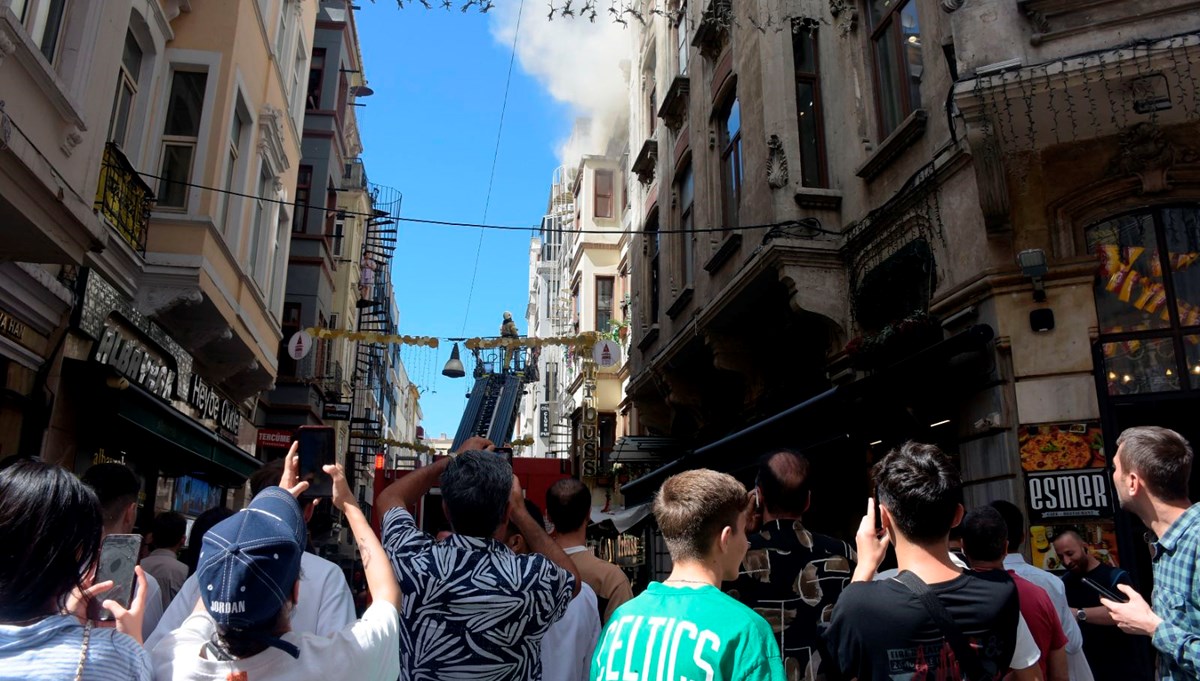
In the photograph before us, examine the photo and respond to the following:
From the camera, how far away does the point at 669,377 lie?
1648 cm

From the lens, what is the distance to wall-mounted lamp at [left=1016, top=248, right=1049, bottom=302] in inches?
286

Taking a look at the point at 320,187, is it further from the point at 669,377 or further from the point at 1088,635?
the point at 1088,635

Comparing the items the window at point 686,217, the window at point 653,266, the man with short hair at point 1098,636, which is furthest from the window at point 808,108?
the window at point 653,266

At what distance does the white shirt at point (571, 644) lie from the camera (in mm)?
3555

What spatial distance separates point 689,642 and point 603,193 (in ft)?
117

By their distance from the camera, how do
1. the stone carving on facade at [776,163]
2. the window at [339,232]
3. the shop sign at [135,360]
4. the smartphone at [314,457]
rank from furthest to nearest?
the window at [339,232] < the stone carving on facade at [776,163] < the shop sign at [135,360] < the smartphone at [314,457]

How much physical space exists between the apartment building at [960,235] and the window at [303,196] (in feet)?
50.9

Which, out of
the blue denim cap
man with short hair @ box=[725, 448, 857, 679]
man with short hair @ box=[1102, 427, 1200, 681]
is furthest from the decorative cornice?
man with short hair @ box=[1102, 427, 1200, 681]

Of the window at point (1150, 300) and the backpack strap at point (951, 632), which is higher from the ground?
the window at point (1150, 300)

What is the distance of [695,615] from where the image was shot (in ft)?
7.67

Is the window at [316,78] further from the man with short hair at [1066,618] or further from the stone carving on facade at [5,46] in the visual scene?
the man with short hair at [1066,618]

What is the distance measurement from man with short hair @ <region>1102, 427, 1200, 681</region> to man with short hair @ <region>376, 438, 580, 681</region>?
2092mm

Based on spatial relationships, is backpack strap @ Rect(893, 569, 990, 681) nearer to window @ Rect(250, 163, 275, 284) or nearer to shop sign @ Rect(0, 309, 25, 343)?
shop sign @ Rect(0, 309, 25, 343)

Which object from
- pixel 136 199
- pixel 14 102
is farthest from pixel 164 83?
pixel 14 102
